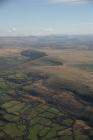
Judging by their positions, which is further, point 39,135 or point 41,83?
point 41,83

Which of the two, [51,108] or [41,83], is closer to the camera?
[51,108]

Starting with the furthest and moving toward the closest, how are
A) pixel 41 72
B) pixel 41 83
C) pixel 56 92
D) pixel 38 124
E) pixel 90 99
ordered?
pixel 41 72, pixel 41 83, pixel 56 92, pixel 90 99, pixel 38 124

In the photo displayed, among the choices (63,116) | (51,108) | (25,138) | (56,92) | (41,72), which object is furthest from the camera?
(41,72)

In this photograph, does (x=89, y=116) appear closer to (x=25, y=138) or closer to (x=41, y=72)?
(x=25, y=138)

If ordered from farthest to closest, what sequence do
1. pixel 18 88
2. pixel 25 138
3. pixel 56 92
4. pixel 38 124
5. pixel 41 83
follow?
pixel 41 83 → pixel 18 88 → pixel 56 92 → pixel 38 124 → pixel 25 138

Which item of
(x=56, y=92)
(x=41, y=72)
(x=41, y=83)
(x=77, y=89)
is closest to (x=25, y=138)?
(x=56, y=92)

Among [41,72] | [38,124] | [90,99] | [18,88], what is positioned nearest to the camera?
[38,124]

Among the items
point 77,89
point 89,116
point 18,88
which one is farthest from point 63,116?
point 18,88

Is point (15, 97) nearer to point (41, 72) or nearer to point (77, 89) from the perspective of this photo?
point (77, 89)

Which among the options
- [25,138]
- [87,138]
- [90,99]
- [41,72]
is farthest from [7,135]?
[41,72]
